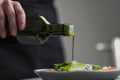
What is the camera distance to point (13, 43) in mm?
1240

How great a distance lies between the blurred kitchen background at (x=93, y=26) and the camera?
3.74 metres

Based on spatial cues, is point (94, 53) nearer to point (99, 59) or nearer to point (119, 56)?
point (99, 59)

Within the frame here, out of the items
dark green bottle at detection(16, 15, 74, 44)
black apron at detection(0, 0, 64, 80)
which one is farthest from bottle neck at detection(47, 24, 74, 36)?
black apron at detection(0, 0, 64, 80)

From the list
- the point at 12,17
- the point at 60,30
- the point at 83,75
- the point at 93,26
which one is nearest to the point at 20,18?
the point at 12,17

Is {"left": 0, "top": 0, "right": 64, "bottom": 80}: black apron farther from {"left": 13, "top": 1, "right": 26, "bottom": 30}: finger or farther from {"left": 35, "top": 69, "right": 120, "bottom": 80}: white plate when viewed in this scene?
{"left": 35, "top": 69, "right": 120, "bottom": 80}: white plate

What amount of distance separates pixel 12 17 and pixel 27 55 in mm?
324

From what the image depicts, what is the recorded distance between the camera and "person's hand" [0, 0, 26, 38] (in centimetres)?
93

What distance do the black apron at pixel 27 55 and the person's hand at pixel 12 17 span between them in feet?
0.91

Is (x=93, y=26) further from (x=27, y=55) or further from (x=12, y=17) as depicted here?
(x=12, y=17)

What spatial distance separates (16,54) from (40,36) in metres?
0.31

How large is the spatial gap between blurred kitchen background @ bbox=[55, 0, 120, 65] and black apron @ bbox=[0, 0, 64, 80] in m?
2.37

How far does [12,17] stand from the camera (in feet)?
3.09

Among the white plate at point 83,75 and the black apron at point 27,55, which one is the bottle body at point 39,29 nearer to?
the white plate at point 83,75

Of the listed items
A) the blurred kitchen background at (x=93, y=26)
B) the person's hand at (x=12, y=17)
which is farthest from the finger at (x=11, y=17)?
the blurred kitchen background at (x=93, y=26)
